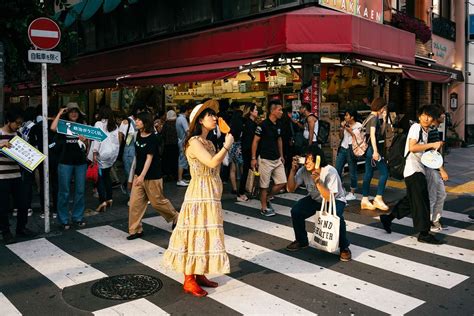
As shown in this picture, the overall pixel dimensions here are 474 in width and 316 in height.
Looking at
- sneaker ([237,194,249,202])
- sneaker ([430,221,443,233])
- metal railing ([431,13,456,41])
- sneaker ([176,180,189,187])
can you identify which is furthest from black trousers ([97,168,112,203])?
metal railing ([431,13,456,41])

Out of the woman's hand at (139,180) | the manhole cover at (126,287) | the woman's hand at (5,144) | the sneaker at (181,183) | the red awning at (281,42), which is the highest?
the red awning at (281,42)

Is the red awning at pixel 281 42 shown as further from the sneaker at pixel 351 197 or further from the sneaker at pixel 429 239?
the sneaker at pixel 429 239

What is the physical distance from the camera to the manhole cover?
471cm

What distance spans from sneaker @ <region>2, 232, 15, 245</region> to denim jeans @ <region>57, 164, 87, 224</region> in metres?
0.82

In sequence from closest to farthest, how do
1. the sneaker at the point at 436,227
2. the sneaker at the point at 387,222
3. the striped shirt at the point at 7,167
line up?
the striped shirt at the point at 7,167 → the sneaker at the point at 387,222 → the sneaker at the point at 436,227

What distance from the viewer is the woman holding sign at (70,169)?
7.21 m

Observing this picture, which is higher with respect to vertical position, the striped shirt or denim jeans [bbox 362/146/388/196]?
the striped shirt

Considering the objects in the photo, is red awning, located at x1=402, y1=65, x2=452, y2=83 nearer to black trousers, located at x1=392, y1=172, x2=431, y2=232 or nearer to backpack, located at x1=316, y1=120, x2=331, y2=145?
backpack, located at x1=316, y1=120, x2=331, y2=145

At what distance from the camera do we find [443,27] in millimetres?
19688

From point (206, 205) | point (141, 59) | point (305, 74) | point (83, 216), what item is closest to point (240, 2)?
point (305, 74)

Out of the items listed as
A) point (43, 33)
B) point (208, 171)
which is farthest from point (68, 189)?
point (208, 171)

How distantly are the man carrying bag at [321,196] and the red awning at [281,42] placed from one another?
6278 millimetres

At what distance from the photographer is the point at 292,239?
681 cm

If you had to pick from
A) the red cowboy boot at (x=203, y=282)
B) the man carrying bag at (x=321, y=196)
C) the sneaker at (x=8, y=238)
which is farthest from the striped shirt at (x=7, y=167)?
the man carrying bag at (x=321, y=196)
